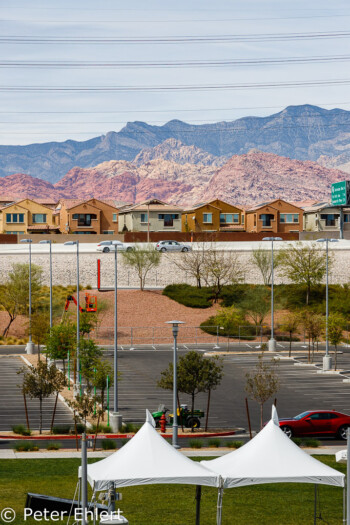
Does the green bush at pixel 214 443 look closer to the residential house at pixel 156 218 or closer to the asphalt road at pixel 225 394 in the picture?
the asphalt road at pixel 225 394

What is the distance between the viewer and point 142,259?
95812 millimetres

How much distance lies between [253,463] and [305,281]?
73.6 metres

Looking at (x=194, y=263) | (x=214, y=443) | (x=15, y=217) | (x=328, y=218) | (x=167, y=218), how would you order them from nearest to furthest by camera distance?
(x=214, y=443)
(x=194, y=263)
(x=167, y=218)
(x=15, y=217)
(x=328, y=218)

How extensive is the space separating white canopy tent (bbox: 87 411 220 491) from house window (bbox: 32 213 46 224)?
12133 centimetres

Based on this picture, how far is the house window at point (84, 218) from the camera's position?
135125 millimetres

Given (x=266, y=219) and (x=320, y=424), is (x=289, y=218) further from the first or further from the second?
(x=320, y=424)

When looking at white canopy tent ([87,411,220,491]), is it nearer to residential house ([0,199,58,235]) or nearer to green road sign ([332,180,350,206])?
residential house ([0,199,58,235])

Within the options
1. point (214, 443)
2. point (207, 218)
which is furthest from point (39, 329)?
point (207, 218)

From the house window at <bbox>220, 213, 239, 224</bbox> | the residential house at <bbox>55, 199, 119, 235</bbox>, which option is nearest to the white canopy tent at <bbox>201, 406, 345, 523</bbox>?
the residential house at <bbox>55, 199, 119, 235</bbox>

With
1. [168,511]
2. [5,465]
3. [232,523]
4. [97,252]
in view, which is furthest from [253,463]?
[97,252]

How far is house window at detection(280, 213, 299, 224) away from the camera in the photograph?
143500mm

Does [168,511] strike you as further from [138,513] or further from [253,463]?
[253,463]

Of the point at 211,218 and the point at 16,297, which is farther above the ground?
the point at 211,218

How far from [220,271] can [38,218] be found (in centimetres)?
5448
